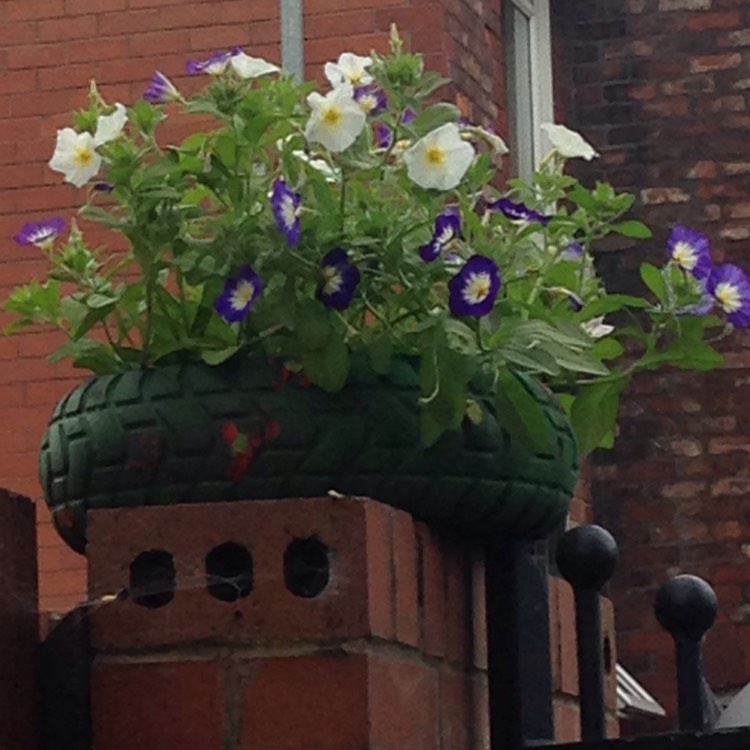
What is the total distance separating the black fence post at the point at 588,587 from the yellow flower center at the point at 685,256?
11.4 inches

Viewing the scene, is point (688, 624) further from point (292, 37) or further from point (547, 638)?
point (292, 37)

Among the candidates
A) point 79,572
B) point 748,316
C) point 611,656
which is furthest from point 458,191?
point 79,572

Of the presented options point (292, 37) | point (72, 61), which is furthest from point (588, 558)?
point (72, 61)

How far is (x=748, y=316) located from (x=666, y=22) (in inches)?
221

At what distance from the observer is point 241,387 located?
6.03 ft

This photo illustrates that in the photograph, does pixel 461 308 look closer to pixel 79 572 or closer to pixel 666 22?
pixel 79 572

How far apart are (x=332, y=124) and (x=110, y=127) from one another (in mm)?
204

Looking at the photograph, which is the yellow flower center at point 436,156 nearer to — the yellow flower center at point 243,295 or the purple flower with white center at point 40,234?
the yellow flower center at point 243,295

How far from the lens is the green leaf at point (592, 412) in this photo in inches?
82.0

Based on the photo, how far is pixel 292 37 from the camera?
5605 millimetres

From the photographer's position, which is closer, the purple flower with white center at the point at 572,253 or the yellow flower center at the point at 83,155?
the yellow flower center at the point at 83,155

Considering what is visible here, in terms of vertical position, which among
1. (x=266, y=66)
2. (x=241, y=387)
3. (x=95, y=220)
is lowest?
(x=241, y=387)

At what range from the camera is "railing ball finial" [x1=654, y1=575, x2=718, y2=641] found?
194 centimetres

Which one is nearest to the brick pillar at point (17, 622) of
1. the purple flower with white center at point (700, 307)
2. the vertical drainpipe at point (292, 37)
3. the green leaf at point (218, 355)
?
the green leaf at point (218, 355)
